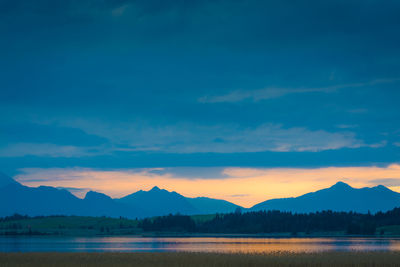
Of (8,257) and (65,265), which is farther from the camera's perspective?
(8,257)

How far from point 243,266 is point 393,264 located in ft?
47.9

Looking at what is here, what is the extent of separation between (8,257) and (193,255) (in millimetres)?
21959

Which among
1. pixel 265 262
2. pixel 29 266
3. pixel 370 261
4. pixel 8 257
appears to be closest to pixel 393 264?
pixel 370 261

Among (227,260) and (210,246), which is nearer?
(227,260)

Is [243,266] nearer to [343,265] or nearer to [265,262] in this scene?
[265,262]

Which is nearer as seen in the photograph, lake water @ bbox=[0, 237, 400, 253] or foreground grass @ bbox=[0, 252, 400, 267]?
foreground grass @ bbox=[0, 252, 400, 267]

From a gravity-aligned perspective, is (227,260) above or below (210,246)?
below

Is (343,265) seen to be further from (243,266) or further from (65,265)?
(65,265)

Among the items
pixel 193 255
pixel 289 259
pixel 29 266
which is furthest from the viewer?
pixel 193 255

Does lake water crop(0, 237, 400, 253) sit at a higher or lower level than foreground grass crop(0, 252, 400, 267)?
higher

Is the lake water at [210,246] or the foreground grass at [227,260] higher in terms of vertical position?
the lake water at [210,246]

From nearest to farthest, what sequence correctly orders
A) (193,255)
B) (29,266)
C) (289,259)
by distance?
1. (29,266)
2. (289,259)
3. (193,255)

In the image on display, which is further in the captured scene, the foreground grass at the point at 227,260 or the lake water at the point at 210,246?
the lake water at the point at 210,246

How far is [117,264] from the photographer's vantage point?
52.1m
